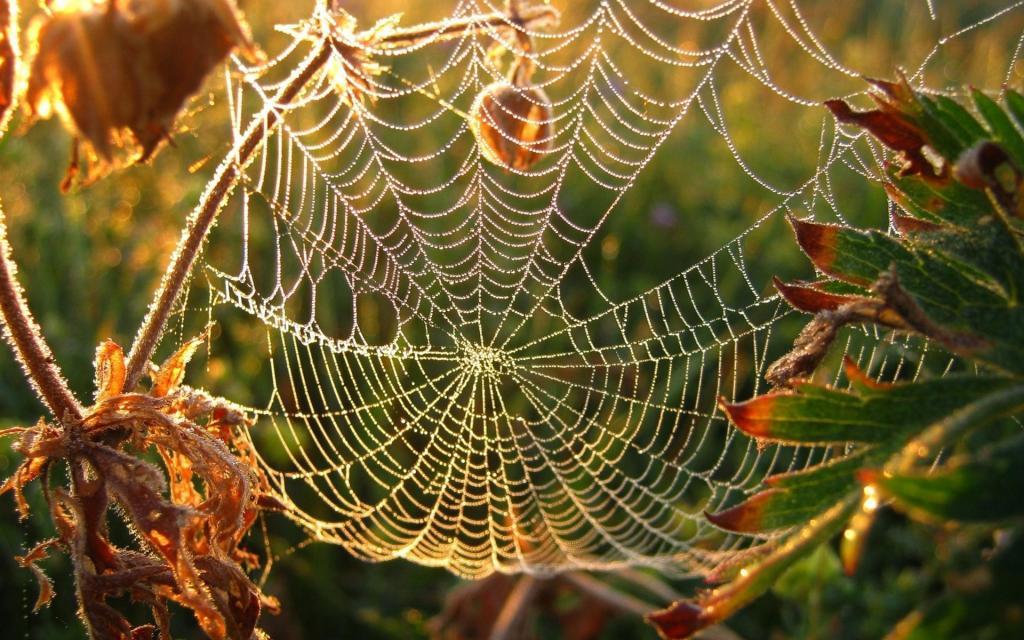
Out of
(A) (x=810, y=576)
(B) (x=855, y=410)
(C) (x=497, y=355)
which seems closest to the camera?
(B) (x=855, y=410)

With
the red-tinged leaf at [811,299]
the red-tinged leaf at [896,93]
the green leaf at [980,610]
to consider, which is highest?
the red-tinged leaf at [896,93]

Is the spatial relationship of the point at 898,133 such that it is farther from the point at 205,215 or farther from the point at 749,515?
the point at 205,215

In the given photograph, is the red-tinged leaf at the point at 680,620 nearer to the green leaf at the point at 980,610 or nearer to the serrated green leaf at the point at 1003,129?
the green leaf at the point at 980,610

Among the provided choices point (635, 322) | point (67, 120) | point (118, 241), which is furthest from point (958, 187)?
point (118, 241)

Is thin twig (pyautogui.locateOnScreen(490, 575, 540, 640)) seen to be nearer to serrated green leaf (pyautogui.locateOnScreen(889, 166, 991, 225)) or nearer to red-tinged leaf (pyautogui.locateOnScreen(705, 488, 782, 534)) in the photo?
red-tinged leaf (pyautogui.locateOnScreen(705, 488, 782, 534))

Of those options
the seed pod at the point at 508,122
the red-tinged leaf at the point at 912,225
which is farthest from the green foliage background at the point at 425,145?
the seed pod at the point at 508,122

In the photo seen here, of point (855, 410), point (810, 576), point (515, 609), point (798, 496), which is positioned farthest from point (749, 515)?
point (515, 609)
